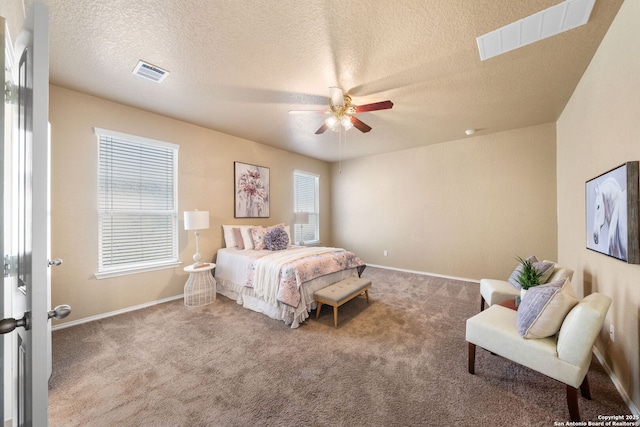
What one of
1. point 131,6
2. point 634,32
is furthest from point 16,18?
point 634,32

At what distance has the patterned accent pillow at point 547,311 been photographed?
Answer: 61.2 inches

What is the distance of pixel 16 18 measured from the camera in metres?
1.40

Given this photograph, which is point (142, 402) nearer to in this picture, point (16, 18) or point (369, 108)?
point (16, 18)

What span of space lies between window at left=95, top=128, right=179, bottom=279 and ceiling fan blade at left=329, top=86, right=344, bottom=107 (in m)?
2.54

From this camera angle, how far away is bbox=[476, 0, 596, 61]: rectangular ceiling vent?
163 centimetres

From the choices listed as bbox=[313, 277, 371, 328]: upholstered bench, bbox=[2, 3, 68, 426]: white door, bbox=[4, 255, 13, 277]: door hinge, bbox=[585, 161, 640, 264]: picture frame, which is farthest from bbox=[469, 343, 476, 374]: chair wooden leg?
bbox=[4, 255, 13, 277]: door hinge

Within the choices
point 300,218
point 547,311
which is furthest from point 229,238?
point 547,311

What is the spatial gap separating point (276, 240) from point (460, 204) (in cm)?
353

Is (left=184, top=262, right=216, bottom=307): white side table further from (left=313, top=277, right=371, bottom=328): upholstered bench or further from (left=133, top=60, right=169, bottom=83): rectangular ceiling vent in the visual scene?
(left=133, top=60, right=169, bottom=83): rectangular ceiling vent

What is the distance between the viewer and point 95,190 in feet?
9.47

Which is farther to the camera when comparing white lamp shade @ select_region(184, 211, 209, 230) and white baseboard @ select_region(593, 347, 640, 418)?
white lamp shade @ select_region(184, 211, 209, 230)

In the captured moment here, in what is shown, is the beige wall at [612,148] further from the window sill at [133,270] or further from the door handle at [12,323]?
the window sill at [133,270]

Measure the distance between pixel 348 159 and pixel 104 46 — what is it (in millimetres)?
4836

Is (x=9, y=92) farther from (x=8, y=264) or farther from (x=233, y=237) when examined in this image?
(x=233, y=237)
